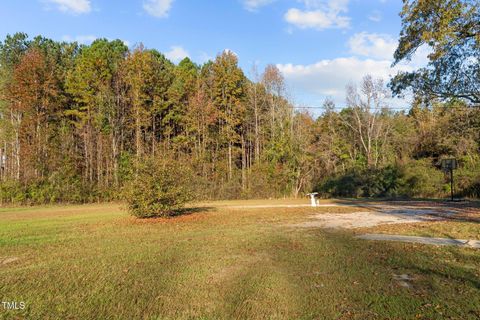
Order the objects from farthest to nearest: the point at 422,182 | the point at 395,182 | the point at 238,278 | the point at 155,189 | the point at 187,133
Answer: the point at 187,133 < the point at 395,182 < the point at 422,182 < the point at 155,189 < the point at 238,278

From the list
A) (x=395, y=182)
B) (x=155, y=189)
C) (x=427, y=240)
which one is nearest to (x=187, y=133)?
(x=395, y=182)

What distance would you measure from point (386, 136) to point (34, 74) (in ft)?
107

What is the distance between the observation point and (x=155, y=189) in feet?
38.6

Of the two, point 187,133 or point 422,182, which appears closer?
point 422,182

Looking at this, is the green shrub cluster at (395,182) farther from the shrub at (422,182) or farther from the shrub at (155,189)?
the shrub at (155,189)

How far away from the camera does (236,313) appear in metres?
3.52

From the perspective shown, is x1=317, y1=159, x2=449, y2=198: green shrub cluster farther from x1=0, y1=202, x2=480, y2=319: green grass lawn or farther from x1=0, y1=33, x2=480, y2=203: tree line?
x1=0, y1=202, x2=480, y2=319: green grass lawn

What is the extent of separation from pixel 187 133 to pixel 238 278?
2729 cm

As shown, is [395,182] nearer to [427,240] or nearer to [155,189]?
[155,189]

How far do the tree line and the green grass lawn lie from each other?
15.8 m

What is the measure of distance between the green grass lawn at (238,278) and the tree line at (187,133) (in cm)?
1576

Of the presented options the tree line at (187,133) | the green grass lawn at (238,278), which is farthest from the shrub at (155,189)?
the tree line at (187,133)

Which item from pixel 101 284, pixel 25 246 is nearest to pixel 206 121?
pixel 25 246

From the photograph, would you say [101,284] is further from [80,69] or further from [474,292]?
[80,69]
